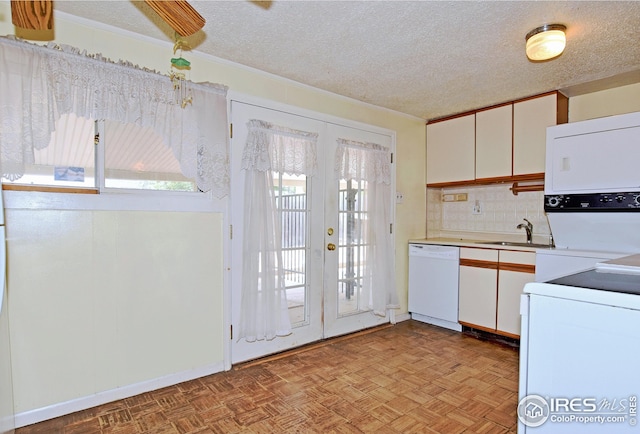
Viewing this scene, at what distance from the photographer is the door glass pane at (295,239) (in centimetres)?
287

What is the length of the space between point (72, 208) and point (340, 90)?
2.24 metres

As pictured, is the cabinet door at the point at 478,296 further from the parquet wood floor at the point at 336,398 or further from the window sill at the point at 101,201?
the window sill at the point at 101,201

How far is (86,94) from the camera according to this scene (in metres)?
1.95

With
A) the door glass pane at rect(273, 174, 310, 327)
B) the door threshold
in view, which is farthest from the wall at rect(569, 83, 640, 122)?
the door threshold

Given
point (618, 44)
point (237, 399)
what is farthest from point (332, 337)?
point (618, 44)

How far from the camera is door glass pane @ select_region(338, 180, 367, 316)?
3277 millimetres

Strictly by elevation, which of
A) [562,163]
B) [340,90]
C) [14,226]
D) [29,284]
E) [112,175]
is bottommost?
[29,284]

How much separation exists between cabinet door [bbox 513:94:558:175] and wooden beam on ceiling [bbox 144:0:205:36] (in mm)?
2992

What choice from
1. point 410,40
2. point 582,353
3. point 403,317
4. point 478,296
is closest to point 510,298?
point 478,296

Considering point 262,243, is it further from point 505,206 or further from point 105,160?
point 505,206

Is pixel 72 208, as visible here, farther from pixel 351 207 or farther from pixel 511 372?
pixel 511 372

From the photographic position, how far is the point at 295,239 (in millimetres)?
2949

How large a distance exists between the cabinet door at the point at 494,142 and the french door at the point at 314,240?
3.44 ft

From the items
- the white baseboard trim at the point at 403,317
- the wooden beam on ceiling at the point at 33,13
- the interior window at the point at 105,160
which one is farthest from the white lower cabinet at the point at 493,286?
the wooden beam on ceiling at the point at 33,13
